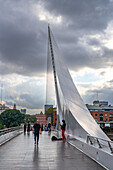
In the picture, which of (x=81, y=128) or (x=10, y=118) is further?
(x=10, y=118)

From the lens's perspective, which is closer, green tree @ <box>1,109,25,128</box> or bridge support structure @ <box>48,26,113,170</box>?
bridge support structure @ <box>48,26,113,170</box>

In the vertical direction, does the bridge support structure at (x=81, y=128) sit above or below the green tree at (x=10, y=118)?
below

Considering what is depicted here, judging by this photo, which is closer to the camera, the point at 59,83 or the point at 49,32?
the point at 59,83

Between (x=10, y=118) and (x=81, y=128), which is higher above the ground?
(x=10, y=118)

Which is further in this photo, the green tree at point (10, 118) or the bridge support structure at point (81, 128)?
the green tree at point (10, 118)

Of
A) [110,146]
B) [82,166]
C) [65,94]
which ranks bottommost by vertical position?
[82,166]

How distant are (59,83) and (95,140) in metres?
11.7

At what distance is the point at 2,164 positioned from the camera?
22.2 ft

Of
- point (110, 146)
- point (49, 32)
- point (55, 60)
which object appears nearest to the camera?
point (110, 146)

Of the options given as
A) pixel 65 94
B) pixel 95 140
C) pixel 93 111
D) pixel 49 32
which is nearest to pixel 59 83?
pixel 65 94

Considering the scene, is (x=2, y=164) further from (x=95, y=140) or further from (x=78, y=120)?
(x=78, y=120)

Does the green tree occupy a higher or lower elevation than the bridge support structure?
higher

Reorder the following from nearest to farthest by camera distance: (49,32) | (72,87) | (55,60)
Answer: (72,87) → (55,60) → (49,32)

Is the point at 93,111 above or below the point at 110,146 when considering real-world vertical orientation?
above
